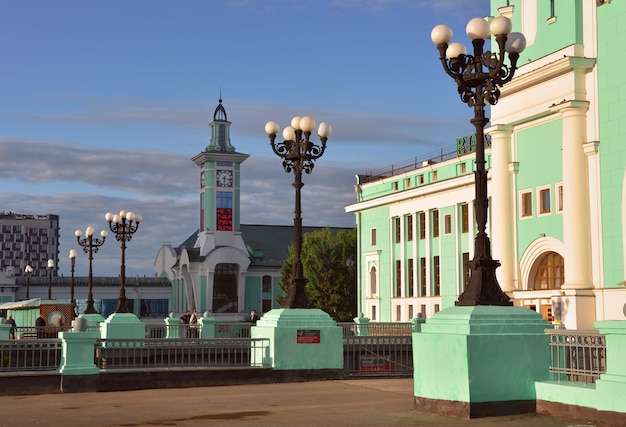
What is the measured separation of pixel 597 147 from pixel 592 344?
2748cm

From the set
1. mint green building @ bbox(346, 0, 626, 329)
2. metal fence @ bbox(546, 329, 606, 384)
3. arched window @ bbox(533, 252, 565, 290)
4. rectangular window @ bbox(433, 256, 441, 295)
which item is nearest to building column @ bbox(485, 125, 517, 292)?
mint green building @ bbox(346, 0, 626, 329)

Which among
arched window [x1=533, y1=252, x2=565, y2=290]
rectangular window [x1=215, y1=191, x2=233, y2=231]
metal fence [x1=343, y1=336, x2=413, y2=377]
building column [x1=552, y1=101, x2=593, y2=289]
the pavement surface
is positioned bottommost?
the pavement surface

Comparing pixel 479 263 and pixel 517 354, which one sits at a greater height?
pixel 479 263

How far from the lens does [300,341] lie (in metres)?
21.1

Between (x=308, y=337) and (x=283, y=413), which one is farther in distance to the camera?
(x=308, y=337)

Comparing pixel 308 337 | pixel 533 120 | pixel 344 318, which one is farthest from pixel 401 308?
pixel 308 337

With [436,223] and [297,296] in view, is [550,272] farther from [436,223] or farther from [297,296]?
[297,296]

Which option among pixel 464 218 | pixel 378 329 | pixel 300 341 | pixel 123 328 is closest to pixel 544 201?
pixel 378 329

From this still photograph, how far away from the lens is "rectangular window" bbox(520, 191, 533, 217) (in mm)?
43594

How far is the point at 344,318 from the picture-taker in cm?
7344

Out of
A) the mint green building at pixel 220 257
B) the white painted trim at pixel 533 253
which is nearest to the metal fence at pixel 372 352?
the white painted trim at pixel 533 253

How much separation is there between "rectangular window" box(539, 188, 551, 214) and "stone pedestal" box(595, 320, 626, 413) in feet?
101

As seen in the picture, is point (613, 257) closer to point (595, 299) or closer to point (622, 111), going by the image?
point (595, 299)

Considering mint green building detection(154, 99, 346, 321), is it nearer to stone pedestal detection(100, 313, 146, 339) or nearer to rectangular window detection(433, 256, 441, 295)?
rectangular window detection(433, 256, 441, 295)
